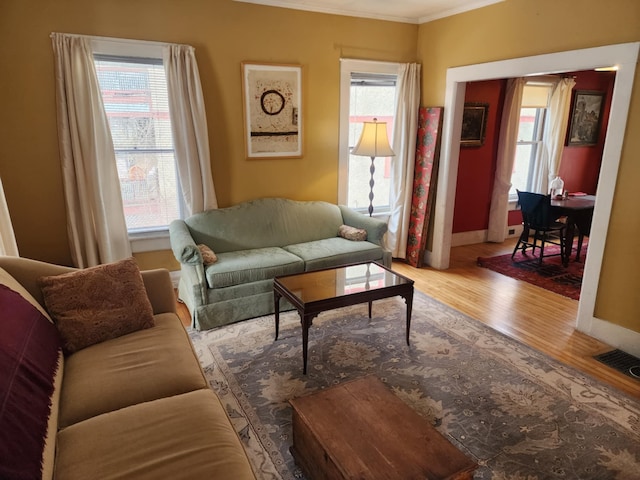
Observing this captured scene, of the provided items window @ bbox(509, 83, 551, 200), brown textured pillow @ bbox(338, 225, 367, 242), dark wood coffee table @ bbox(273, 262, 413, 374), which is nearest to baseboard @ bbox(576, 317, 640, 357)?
dark wood coffee table @ bbox(273, 262, 413, 374)

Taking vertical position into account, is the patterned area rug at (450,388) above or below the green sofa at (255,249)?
below

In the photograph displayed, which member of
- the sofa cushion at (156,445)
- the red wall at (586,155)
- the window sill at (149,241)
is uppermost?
the red wall at (586,155)

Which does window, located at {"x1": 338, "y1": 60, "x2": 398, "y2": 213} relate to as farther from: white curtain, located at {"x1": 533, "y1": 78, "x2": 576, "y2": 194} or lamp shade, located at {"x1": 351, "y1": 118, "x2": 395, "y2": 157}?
white curtain, located at {"x1": 533, "y1": 78, "x2": 576, "y2": 194}

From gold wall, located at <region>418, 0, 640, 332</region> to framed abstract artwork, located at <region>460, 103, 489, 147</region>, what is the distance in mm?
1382

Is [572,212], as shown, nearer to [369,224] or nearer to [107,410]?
[369,224]

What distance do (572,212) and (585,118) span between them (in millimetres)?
2343

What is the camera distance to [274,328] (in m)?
3.32

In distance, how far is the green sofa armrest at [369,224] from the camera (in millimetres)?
4078

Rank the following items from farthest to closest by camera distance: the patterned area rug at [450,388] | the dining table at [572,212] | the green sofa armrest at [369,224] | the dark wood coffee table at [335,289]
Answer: the dining table at [572,212] → the green sofa armrest at [369,224] → the dark wood coffee table at [335,289] → the patterned area rug at [450,388]

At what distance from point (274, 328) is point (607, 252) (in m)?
2.58

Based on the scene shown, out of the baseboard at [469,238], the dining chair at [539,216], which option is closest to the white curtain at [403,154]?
the baseboard at [469,238]

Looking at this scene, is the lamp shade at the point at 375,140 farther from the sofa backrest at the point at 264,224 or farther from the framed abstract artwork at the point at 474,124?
the framed abstract artwork at the point at 474,124

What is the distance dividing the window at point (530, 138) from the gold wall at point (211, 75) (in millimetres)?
2114

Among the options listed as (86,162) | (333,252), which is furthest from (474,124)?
(86,162)
